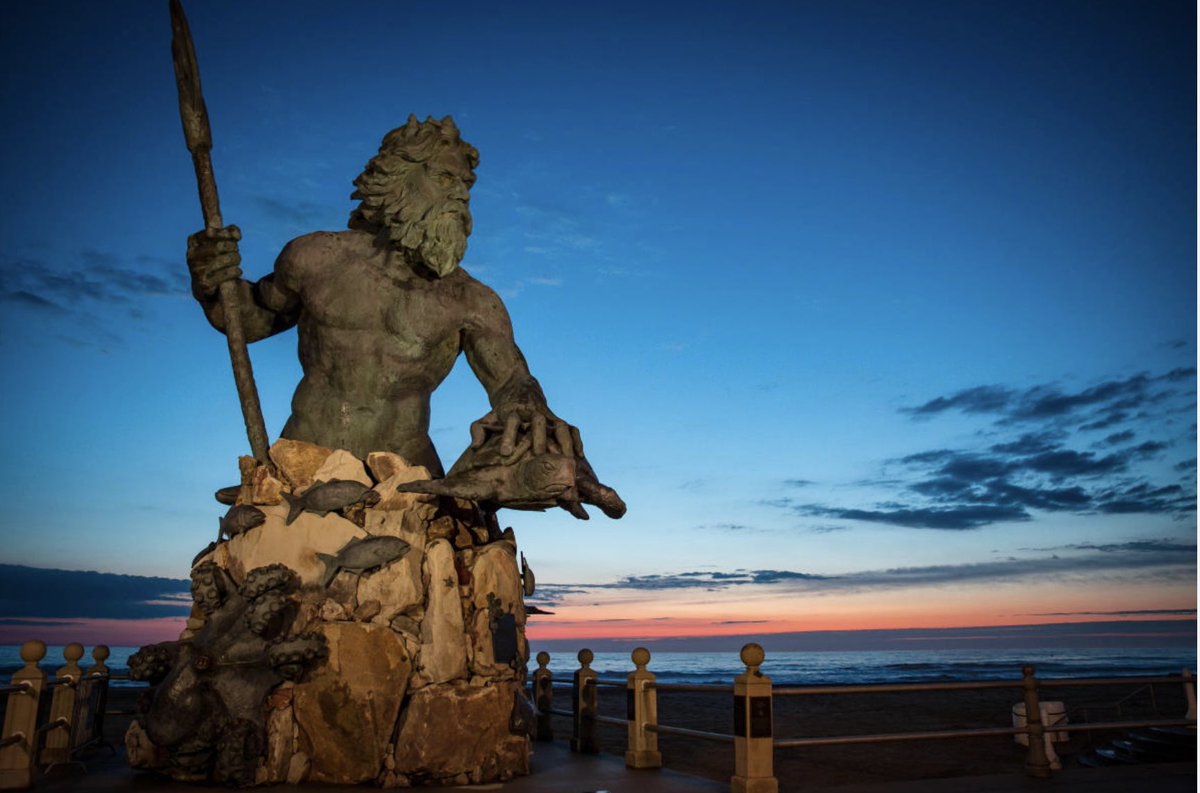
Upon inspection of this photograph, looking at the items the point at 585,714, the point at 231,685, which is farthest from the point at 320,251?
the point at 585,714

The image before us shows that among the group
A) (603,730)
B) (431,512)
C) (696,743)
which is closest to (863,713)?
(603,730)

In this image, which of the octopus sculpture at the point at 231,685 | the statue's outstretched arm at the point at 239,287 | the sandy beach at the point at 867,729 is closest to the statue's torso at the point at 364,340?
the statue's outstretched arm at the point at 239,287

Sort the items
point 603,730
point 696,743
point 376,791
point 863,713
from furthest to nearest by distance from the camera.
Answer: point 863,713 < point 603,730 < point 696,743 < point 376,791

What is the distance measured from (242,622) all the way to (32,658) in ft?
4.44

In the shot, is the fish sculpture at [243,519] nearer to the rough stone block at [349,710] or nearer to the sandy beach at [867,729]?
the rough stone block at [349,710]

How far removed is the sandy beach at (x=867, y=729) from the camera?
826cm

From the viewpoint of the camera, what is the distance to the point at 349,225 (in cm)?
578

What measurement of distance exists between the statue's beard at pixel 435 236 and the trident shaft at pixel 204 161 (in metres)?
1.00

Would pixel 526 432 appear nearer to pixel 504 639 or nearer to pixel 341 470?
pixel 341 470

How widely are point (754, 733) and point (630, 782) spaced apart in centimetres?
94

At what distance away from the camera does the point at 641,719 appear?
634cm

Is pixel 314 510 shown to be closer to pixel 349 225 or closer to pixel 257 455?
pixel 257 455

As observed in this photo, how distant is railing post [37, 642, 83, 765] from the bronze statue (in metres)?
2.31

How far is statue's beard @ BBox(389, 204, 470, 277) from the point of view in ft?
17.1
